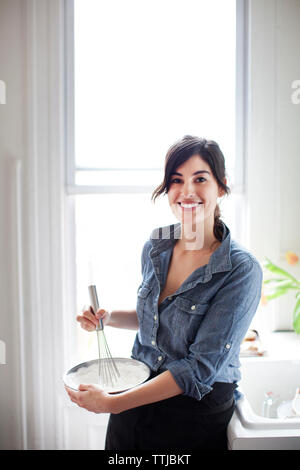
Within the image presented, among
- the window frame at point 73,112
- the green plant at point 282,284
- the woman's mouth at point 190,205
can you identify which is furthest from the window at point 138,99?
the woman's mouth at point 190,205

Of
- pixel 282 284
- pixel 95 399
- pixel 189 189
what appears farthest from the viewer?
pixel 282 284

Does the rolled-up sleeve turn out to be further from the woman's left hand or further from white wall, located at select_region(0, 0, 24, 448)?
white wall, located at select_region(0, 0, 24, 448)

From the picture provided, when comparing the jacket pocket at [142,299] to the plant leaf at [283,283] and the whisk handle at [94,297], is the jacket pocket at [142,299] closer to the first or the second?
the whisk handle at [94,297]

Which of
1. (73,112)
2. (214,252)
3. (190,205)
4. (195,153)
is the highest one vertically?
(73,112)

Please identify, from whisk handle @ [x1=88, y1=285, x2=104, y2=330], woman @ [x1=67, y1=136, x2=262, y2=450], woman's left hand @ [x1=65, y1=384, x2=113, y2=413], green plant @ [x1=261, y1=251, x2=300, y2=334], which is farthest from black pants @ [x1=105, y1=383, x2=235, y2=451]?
green plant @ [x1=261, y1=251, x2=300, y2=334]

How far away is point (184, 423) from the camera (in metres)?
0.86

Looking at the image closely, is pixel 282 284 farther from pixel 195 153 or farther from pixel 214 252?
pixel 195 153

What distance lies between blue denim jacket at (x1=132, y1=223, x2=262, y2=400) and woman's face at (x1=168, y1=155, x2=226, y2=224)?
78mm

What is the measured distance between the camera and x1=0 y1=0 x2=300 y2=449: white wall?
121cm

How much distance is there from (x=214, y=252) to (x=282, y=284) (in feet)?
1.45

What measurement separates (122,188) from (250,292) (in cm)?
63

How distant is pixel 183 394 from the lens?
85 centimetres

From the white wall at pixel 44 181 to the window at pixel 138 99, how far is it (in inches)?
3.2

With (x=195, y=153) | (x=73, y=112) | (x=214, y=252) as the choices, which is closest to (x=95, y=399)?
(x=214, y=252)
